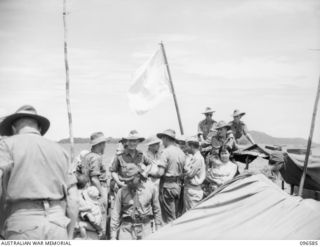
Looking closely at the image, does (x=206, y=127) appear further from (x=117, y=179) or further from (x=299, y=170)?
(x=117, y=179)

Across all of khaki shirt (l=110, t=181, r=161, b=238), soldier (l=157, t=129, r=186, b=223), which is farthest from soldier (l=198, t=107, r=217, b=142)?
khaki shirt (l=110, t=181, r=161, b=238)

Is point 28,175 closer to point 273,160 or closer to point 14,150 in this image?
point 14,150

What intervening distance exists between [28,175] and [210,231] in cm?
201

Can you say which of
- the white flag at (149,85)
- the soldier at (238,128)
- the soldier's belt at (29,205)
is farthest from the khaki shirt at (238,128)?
the soldier's belt at (29,205)

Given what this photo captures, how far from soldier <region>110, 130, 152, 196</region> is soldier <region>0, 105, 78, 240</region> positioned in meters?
2.42

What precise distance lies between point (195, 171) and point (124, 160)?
1.19 metres

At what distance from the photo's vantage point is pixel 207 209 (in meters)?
5.13

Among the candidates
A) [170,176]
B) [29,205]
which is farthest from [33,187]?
[170,176]

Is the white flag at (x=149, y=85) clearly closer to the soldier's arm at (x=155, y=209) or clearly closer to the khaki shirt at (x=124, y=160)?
the khaki shirt at (x=124, y=160)

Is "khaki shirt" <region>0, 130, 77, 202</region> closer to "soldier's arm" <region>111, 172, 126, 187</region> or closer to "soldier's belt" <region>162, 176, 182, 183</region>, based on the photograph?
"soldier's arm" <region>111, 172, 126, 187</region>

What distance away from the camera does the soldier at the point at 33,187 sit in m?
3.94

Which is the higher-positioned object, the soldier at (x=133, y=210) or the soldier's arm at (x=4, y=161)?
the soldier's arm at (x=4, y=161)

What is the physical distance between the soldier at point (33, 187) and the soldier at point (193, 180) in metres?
3.24

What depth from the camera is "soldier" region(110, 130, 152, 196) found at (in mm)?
6590
